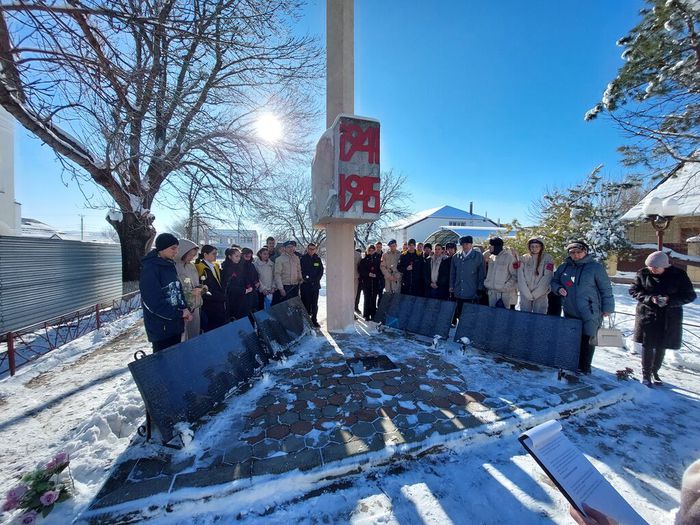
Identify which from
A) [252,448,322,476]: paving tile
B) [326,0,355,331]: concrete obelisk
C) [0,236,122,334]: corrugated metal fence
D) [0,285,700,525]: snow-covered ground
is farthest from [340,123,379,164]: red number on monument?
[0,236,122,334]: corrugated metal fence

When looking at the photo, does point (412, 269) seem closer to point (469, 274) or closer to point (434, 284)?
point (434, 284)

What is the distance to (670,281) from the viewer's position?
145 inches

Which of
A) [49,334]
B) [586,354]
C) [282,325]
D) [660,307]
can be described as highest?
[660,307]

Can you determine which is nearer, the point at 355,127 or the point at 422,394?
the point at 422,394

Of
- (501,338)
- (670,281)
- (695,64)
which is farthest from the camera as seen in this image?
(695,64)

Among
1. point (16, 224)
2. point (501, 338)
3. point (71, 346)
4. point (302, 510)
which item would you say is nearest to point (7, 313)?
point (71, 346)

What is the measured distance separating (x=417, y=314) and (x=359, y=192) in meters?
2.65

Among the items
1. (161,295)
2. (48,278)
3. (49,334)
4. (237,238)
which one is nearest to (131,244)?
(48,278)

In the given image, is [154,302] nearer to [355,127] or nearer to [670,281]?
[355,127]

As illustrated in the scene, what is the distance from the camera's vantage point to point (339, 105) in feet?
19.7

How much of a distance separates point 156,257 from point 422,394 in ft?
11.2

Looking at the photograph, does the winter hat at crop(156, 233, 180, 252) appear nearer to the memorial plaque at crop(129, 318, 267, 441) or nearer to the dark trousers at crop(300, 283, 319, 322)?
the memorial plaque at crop(129, 318, 267, 441)

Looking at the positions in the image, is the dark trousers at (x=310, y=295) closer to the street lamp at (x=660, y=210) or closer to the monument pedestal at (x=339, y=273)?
the monument pedestal at (x=339, y=273)

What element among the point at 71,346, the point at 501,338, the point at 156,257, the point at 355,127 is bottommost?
the point at 71,346
